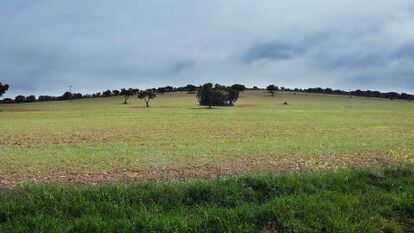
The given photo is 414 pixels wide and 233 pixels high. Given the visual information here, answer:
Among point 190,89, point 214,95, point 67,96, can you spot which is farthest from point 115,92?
point 214,95

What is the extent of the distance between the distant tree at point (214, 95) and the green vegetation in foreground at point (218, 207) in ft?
389

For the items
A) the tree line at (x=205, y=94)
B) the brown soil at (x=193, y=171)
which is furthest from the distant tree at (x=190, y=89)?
the brown soil at (x=193, y=171)

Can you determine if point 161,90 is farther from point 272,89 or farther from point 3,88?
point 3,88

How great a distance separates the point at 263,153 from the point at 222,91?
349ft

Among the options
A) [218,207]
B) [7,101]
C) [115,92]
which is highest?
[115,92]

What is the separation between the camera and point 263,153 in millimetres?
24094

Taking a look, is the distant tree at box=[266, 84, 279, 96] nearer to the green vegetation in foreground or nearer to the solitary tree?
the solitary tree

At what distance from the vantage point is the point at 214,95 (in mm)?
129500

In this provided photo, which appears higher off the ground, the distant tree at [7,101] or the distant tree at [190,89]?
the distant tree at [190,89]

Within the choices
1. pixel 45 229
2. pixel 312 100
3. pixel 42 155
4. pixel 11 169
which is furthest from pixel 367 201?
pixel 312 100

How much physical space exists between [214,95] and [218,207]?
121568 millimetres

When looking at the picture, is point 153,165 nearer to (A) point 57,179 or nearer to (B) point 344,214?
(A) point 57,179

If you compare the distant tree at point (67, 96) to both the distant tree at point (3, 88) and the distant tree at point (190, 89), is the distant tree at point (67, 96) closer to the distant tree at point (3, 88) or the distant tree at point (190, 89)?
the distant tree at point (190, 89)

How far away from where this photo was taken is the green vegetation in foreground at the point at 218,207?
23.6 ft
